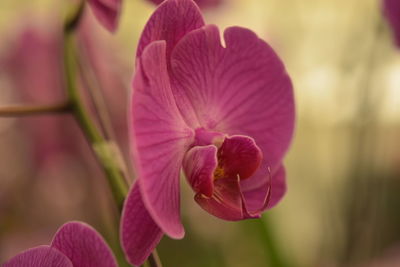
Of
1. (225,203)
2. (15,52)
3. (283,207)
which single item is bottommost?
(283,207)

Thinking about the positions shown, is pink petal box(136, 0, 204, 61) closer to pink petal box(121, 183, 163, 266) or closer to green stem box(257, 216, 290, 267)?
pink petal box(121, 183, 163, 266)

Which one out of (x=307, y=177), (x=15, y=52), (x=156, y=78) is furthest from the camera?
(x=307, y=177)

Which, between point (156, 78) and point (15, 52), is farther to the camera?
point (15, 52)

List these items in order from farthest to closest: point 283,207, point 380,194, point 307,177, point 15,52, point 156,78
A: point 283,207 < point 307,177 < point 15,52 < point 380,194 < point 156,78

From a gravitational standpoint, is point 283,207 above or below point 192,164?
below

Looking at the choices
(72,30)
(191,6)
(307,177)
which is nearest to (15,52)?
(307,177)

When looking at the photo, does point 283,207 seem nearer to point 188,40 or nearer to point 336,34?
point 336,34

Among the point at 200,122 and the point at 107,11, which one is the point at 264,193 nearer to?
the point at 200,122

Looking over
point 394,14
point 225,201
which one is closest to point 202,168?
point 225,201
